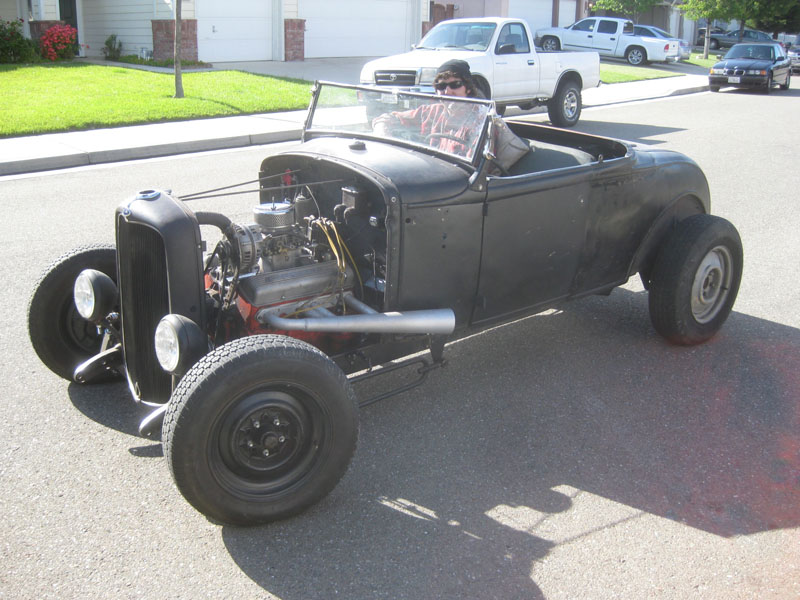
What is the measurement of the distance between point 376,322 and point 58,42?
20.3 metres

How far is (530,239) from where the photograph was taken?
4074mm

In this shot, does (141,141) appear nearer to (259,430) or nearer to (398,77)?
Answer: (398,77)

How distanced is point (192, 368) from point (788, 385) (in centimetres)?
333

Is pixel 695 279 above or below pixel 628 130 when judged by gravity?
below

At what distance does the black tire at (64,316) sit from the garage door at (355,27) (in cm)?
1977

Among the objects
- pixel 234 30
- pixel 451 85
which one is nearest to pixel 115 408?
pixel 451 85

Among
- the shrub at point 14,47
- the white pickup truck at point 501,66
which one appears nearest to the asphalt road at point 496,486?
the white pickup truck at point 501,66

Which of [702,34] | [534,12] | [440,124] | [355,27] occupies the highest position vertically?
[534,12]

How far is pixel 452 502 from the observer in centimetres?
328

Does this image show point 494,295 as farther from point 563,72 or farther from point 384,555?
point 563,72

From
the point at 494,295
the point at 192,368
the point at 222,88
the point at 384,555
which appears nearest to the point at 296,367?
the point at 192,368

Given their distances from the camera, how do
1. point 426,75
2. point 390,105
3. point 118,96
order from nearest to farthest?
point 390,105 → point 426,75 → point 118,96

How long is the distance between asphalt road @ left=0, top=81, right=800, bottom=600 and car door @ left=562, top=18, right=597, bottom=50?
2559 centimetres

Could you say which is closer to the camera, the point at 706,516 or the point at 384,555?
the point at 384,555
